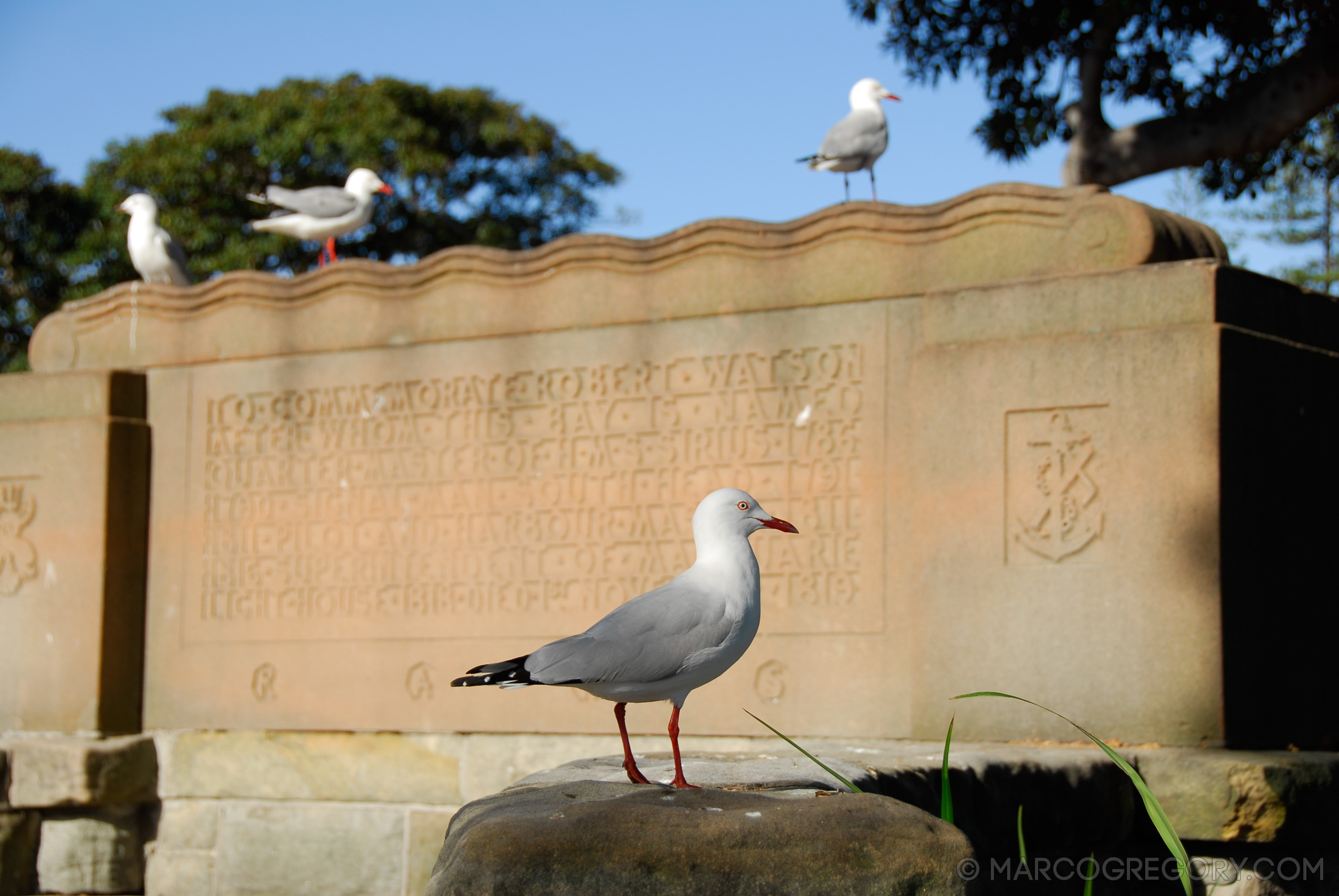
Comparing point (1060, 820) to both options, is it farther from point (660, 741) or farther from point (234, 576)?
point (234, 576)

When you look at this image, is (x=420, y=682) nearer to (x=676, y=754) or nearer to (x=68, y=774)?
(x=68, y=774)

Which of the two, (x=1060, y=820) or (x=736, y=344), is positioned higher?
(x=736, y=344)

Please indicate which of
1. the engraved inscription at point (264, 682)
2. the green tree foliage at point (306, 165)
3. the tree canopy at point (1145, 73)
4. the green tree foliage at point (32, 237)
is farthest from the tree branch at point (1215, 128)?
the green tree foliage at point (32, 237)

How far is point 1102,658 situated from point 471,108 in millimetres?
20120

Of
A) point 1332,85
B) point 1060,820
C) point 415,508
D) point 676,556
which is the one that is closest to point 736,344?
point 676,556

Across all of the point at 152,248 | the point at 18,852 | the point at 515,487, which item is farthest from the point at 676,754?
the point at 152,248

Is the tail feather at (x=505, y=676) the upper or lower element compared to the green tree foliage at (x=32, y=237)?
lower

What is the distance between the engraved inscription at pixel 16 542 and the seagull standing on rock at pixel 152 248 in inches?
56.5

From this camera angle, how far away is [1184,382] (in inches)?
203

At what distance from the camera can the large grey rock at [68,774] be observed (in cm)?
677

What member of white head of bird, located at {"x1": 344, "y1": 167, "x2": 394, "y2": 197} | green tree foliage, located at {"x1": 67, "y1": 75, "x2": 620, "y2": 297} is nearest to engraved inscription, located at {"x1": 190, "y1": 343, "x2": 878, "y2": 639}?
Answer: white head of bird, located at {"x1": 344, "y1": 167, "x2": 394, "y2": 197}

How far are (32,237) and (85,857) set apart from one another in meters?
17.8

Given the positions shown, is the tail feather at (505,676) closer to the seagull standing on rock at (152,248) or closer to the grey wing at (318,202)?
the grey wing at (318,202)

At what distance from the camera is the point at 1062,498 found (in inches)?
212
